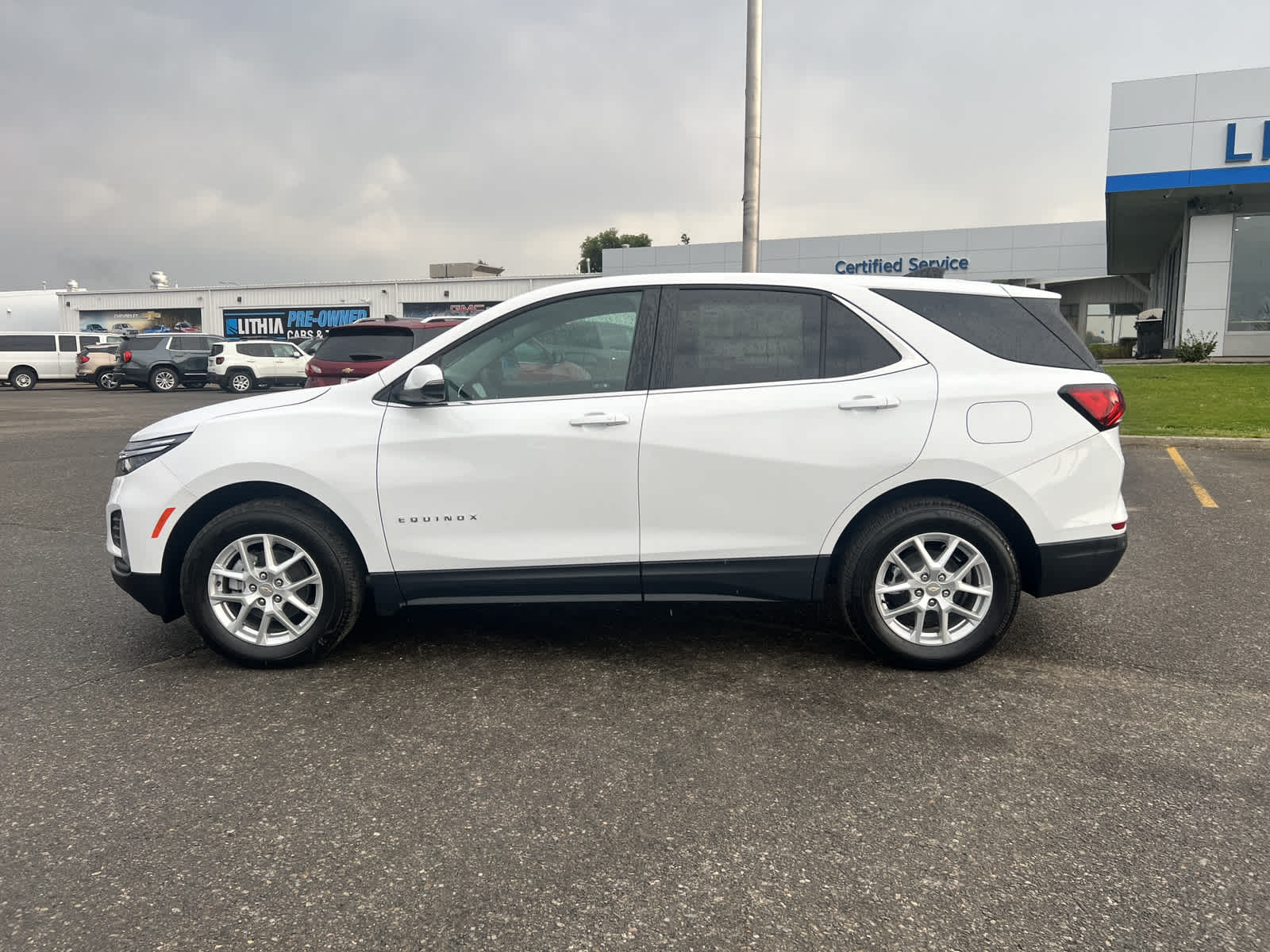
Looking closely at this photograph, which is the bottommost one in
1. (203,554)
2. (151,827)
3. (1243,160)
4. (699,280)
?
(151,827)

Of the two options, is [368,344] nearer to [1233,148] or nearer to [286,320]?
[1233,148]

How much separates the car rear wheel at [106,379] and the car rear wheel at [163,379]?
83.0 inches

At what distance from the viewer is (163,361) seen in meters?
29.3

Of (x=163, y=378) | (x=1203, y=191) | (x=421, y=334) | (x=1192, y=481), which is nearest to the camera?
(x=1192, y=481)

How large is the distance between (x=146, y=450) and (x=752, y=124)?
10381mm

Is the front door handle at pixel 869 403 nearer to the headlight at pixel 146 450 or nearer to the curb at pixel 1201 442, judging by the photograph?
the headlight at pixel 146 450

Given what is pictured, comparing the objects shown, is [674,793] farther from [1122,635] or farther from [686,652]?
[1122,635]

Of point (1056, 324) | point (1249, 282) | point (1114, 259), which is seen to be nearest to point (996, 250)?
point (1114, 259)

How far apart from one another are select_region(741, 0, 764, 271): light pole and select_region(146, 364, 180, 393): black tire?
2289 cm

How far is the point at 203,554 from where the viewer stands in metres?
4.13

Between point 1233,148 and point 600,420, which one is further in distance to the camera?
point 1233,148

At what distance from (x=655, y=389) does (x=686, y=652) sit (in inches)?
49.7

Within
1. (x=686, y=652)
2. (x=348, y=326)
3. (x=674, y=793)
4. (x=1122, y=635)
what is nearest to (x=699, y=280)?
(x=686, y=652)

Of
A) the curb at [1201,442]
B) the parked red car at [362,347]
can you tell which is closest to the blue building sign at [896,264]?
the curb at [1201,442]
